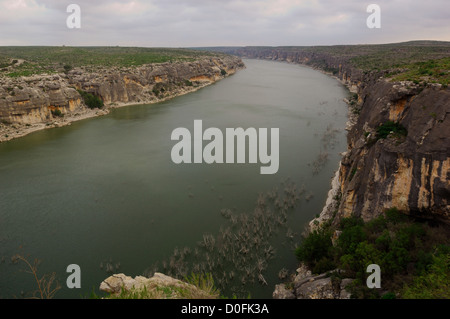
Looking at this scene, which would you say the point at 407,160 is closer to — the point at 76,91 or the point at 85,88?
the point at 76,91

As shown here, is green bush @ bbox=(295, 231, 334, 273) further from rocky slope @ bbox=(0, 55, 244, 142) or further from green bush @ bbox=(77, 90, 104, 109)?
green bush @ bbox=(77, 90, 104, 109)

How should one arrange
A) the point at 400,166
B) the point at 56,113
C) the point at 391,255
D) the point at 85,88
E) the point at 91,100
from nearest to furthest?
1. the point at 391,255
2. the point at 400,166
3. the point at 56,113
4. the point at 91,100
5. the point at 85,88

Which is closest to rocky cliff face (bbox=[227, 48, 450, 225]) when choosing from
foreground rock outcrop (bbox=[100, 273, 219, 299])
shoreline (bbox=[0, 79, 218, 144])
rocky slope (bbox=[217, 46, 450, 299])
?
rocky slope (bbox=[217, 46, 450, 299])

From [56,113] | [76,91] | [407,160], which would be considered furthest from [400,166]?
[76,91]

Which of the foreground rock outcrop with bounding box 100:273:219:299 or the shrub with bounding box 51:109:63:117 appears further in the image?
the shrub with bounding box 51:109:63:117

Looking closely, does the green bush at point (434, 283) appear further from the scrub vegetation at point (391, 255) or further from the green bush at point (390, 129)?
the green bush at point (390, 129)
